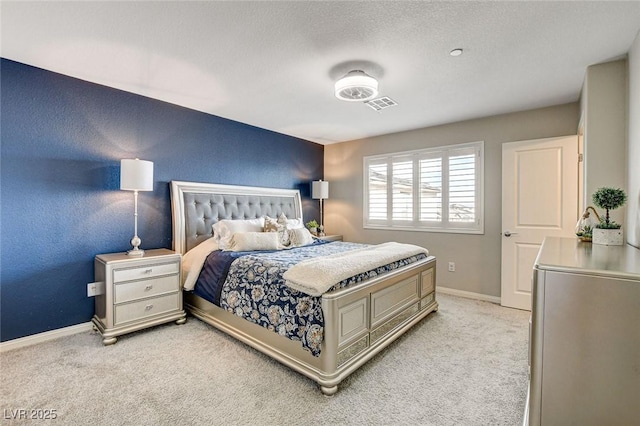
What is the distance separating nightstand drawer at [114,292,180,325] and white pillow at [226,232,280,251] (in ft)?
2.51

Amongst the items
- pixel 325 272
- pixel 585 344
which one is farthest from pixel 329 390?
pixel 585 344

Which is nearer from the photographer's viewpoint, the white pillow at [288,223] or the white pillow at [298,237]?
the white pillow at [298,237]

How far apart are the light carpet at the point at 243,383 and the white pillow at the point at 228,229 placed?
98 cm

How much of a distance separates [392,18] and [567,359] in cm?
204

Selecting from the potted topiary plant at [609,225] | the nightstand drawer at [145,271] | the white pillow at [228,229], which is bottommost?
the nightstand drawer at [145,271]

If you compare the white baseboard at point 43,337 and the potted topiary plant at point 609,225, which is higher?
the potted topiary plant at point 609,225

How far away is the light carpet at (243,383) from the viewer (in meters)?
1.76

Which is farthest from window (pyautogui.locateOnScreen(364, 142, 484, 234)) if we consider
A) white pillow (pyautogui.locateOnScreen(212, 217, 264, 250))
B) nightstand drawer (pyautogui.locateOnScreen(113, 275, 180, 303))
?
nightstand drawer (pyautogui.locateOnScreen(113, 275, 180, 303))

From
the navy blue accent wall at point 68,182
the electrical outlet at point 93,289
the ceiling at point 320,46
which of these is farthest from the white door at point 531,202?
the electrical outlet at point 93,289

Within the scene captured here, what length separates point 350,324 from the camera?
84.6 inches

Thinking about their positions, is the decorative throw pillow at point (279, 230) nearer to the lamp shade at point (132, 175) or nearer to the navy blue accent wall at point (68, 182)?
the navy blue accent wall at point (68, 182)

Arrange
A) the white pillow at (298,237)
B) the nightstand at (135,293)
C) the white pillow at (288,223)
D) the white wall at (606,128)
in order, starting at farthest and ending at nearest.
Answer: the white pillow at (288,223)
the white pillow at (298,237)
the nightstand at (135,293)
the white wall at (606,128)

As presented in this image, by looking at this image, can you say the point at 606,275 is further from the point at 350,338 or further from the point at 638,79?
the point at 638,79

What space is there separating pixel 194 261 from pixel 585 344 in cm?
313
